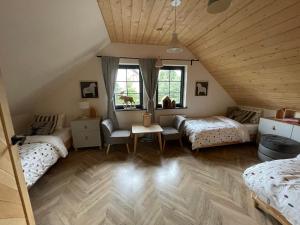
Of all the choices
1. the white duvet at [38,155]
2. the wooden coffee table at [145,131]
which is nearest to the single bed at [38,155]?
the white duvet at [38,155]

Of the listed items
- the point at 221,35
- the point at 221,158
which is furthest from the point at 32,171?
the point at 221,35

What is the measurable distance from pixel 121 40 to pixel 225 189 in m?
3.36

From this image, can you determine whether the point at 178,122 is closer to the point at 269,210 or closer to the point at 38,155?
the point at 269,210

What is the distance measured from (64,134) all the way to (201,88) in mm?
3419

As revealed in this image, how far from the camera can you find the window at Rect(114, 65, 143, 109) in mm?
3699

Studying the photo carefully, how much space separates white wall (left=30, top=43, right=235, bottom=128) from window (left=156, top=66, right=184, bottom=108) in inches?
6.7

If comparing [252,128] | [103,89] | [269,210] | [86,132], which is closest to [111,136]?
[86,132]

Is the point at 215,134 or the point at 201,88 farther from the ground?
the point at 201,88

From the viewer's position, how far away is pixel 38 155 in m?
2.12

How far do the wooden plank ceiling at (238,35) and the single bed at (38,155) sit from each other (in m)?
2.14

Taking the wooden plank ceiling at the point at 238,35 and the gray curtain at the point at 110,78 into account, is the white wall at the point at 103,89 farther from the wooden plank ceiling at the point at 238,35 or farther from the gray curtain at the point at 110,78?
the wooden plank ceiling at the point at 238,35

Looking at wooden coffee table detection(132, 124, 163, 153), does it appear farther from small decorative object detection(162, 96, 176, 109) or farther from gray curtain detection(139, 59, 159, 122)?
small decorative object detection(162, 96, 176, 109)

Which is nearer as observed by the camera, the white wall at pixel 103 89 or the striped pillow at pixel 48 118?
the striped pillow at pixel 48 118

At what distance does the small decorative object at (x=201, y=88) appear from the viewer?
13.1 ft
